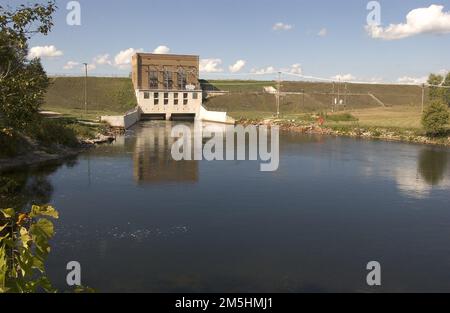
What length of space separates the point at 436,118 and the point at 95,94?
108968 mm

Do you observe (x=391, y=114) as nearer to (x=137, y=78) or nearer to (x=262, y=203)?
(x=137, y=78)

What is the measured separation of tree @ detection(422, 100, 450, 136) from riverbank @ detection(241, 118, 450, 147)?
156cm

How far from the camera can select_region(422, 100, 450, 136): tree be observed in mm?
74312

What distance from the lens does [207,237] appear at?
2545 centimetres

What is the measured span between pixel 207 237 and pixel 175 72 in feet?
401

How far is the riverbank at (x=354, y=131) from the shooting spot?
254 ft

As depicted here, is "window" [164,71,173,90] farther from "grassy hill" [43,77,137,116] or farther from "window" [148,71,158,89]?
"grassy hill" [43,77,137,116]

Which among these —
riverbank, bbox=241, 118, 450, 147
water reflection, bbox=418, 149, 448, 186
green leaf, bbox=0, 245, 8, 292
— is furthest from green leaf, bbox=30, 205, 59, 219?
riverbank, bbox=241, 118, 450, 147

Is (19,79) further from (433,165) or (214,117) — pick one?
(214,117)

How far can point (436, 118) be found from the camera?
74.8m

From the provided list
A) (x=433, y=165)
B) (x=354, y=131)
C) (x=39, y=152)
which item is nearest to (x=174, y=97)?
(x=354, y=131)
